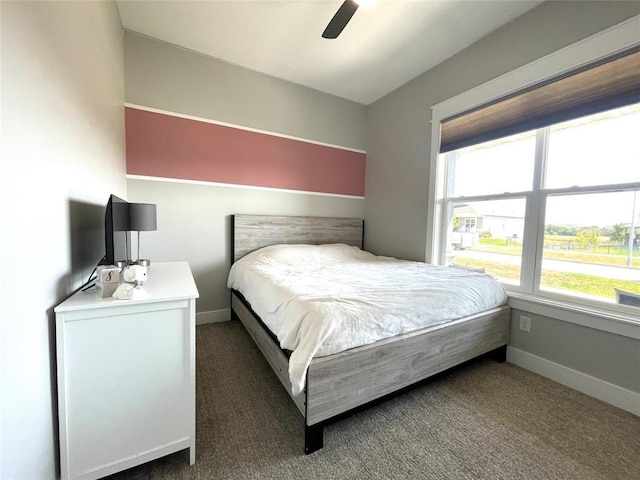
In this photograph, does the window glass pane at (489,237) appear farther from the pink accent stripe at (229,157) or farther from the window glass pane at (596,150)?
the pink accent stripe at (229,157)

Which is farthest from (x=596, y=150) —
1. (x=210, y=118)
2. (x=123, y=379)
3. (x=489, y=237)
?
(x=210, y=118)

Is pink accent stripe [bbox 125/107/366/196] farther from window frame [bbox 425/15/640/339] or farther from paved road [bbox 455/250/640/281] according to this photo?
paved road [bbox 455/250/640/281]

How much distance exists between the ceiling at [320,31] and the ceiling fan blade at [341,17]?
1.17 feet

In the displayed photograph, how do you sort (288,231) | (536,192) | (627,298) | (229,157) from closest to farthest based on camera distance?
(627,298) < (536,192) < (229,157) < (288,231)

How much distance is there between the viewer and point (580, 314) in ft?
5.67

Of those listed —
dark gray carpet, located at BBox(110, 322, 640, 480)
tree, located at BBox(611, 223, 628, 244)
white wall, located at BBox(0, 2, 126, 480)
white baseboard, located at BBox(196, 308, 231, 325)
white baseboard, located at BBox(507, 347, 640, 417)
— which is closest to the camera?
white wall, located at BBox(0, 2, 126, 480)

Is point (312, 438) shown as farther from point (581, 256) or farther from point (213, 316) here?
point (581, 256)

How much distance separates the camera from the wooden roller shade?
158 cm

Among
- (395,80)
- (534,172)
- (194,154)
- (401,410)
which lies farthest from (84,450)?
(395,80)

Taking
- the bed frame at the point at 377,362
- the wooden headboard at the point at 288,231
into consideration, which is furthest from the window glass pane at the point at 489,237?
the wooden headboard at the point at 288,231

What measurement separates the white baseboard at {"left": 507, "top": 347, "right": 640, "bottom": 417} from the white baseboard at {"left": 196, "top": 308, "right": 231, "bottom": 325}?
8.90ft

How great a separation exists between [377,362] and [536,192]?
73.4 inches

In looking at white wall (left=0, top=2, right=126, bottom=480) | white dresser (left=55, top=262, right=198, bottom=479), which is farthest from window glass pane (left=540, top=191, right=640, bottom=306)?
white wall (left=0, top=2, right=126, bottom=480)

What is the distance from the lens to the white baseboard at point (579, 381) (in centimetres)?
154
